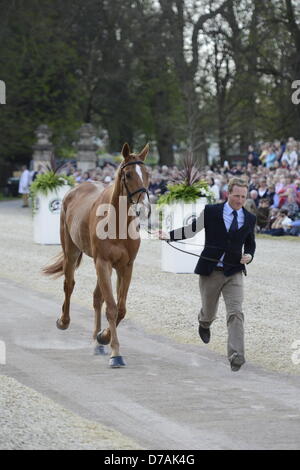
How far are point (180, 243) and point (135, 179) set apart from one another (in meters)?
8.04

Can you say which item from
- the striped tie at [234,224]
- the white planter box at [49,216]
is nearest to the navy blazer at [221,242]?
the striped tie at [234,224]

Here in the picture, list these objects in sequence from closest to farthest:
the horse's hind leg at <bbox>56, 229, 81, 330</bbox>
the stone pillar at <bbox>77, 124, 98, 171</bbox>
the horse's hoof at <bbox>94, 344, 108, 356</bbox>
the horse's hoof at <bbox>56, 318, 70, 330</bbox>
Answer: the horse's hoof at <bbox>94, 344, 108, 356</bbox>
the horse's hoof at <bbox>56, 318, 70, 330</bbox>
the horse's hind leg at <bbox>56, 229, 81, 330</bbox>
the stone pillar at <bbox>77, 124, 98, 171</bbox>

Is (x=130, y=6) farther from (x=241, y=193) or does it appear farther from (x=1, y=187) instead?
(x=241, y=193)

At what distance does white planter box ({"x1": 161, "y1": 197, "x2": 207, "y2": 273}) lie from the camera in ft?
59.8

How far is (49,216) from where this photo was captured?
80.7 feet

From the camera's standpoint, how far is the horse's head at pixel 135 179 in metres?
10.2

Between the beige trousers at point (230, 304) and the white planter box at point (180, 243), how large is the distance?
7901 millimetres

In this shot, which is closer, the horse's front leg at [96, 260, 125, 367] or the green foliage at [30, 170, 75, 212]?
the horse's front leg at [96, 260, 125, 367]

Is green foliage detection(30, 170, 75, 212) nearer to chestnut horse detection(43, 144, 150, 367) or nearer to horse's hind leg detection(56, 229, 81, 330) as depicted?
horse's hind leg detection(56, 229, 81, 330)

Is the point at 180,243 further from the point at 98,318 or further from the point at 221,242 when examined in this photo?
the point at 221,242

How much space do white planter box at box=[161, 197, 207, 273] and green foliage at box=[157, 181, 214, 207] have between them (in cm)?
9

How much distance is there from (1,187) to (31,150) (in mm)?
2740

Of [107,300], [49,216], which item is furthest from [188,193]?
[107,300]

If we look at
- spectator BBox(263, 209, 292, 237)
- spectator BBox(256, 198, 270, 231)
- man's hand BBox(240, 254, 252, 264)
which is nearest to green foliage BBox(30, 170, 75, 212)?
spectator BBox(256, 198, 270, 231)
